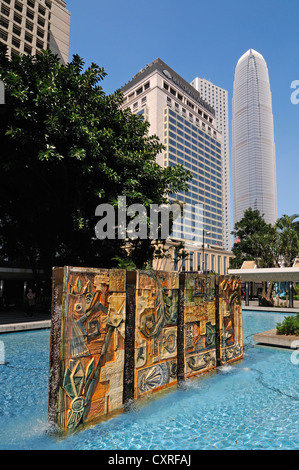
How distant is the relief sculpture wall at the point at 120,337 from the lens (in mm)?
4902

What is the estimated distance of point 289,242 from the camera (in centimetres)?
3080

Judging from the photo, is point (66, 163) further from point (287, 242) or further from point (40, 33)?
point (40, 33)

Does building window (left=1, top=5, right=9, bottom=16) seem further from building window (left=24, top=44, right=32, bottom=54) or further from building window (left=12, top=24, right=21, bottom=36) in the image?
building window (left=24, top=44, right=32, bottom=54)

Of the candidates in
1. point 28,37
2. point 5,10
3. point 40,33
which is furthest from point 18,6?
point 40,33

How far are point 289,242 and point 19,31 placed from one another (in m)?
57.5

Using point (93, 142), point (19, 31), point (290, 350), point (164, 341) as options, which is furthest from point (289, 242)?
point (19, 31)

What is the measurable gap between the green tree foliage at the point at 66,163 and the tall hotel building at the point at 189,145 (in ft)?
218

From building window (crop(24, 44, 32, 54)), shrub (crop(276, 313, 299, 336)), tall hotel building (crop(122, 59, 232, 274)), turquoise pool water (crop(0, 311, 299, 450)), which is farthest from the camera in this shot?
tall hotel building (crop(122, 59, 232, 274))

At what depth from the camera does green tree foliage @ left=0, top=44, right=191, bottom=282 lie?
14.4 metres

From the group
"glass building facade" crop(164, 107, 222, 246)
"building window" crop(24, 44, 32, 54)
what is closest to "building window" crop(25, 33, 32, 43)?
"building window" crop(24, 44, 32, 54)

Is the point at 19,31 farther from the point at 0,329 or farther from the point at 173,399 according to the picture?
the point at 173,399

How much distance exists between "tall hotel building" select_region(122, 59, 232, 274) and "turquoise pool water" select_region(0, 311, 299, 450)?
77.2 m

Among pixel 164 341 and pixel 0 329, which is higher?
pixel 164 341
